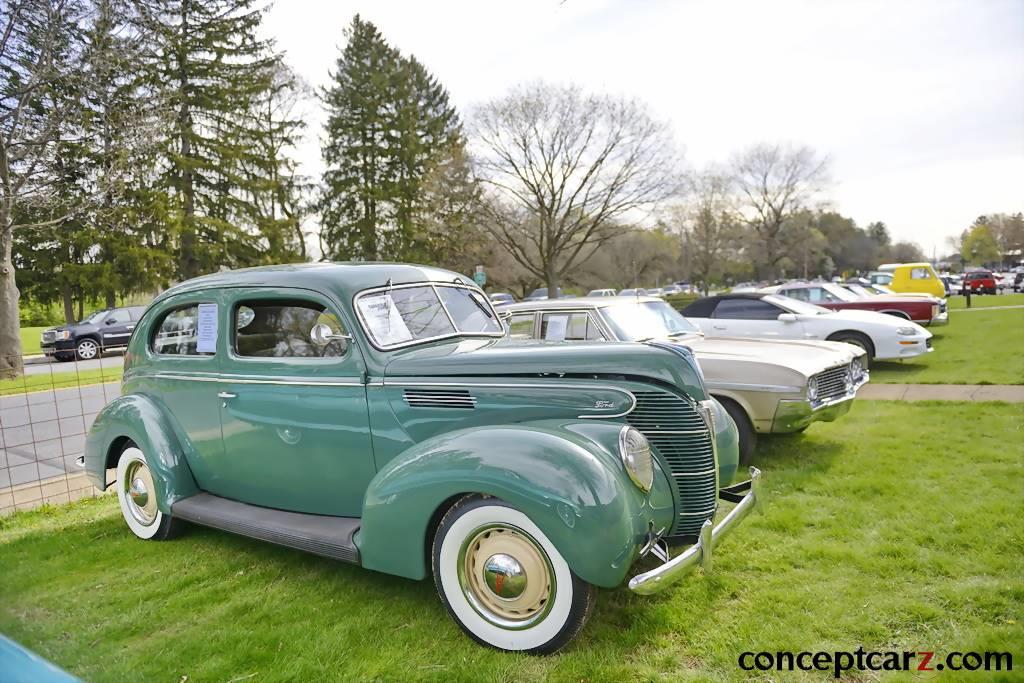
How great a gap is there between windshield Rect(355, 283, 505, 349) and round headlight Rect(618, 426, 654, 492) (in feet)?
4.92

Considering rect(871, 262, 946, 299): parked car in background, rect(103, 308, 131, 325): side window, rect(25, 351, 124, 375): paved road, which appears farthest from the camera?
rect(871, 262, 946, 299): parked car in background

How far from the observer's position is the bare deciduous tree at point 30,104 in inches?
444

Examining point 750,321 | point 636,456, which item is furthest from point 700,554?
point 750,321

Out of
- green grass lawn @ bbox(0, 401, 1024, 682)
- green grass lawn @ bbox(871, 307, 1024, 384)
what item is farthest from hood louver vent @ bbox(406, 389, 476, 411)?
green grass lawn @ bbox(871, 307, 1024, 384)

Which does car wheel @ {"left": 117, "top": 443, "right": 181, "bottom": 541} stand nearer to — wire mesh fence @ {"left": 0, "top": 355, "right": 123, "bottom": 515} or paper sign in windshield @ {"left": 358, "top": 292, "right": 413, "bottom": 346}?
wire mesh fence @ {"left": 0, "top": 355, "right": 123, "bottom": 515}

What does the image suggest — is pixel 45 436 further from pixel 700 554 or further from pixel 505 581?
pixel 700 554

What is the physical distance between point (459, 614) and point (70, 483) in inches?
203

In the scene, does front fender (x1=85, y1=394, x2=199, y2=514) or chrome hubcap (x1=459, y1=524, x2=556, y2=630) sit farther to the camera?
front fender (x1=85, y1=394, x2=199, y2=514)

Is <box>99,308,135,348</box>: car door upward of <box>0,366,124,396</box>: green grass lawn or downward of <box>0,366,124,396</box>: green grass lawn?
upward

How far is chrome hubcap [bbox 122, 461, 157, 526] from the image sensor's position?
4461mm

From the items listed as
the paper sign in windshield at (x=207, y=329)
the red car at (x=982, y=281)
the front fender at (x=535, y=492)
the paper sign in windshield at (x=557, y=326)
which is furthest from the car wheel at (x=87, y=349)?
the red car at (x=982, y=281)

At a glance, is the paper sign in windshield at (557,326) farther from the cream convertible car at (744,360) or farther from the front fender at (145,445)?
the front fender at (145,445)

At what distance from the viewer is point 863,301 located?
14.4 metres

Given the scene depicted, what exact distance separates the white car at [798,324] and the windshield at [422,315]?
6.51m
